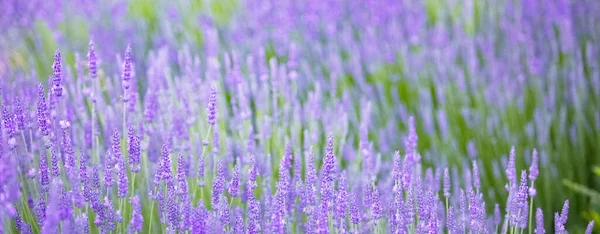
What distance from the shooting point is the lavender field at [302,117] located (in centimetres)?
177

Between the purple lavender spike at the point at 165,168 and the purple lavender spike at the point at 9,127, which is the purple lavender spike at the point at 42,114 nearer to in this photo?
the purple lavender spike at the point at 9,127

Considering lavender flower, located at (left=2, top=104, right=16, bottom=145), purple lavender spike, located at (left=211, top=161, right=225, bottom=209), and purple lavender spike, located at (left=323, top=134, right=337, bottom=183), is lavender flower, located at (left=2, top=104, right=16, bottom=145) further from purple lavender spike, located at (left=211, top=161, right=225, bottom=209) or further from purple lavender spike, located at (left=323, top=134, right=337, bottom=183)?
purple lavender spike, located at (left=323, top=134, right=337, bottom=183)

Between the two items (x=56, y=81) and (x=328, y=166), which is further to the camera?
(x=56, y=81)

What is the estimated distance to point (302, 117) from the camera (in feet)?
9.77

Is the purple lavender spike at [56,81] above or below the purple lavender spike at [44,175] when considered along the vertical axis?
above

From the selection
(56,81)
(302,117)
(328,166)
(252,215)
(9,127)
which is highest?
(302,117)

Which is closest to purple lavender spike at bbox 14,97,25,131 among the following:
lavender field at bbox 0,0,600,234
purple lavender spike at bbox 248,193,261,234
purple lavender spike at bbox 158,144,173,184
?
lavender field at bbox 0,0,600,234

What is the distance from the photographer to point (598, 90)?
127 inches

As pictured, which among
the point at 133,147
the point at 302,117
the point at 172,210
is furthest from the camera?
the point at 302,117

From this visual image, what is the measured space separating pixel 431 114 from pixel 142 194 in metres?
1.60

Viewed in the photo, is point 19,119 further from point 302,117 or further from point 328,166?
point 302,117

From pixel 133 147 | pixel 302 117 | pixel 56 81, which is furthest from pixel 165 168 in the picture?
pixel 302 117

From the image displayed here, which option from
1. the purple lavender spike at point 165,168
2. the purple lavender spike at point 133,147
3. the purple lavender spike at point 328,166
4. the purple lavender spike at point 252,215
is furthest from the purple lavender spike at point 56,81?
the purple lavender spike at point 328,166

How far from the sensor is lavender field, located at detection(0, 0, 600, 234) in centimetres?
177
